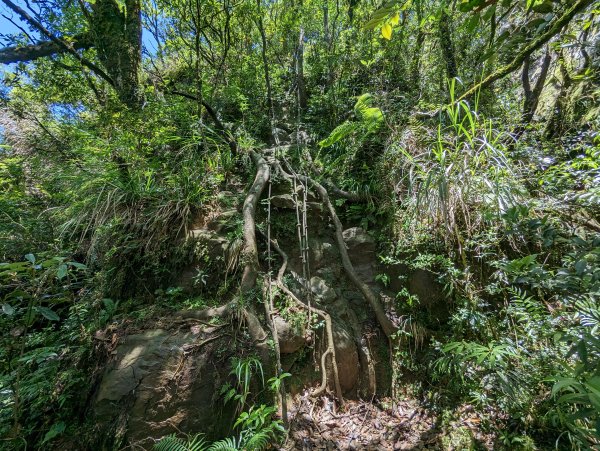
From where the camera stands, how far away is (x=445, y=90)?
386cm

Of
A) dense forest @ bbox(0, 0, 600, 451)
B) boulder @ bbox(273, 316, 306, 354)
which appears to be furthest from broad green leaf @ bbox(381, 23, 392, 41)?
boulder @ bbox(273, 316, 306, 354)

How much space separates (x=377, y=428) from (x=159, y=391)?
1787 millimetres

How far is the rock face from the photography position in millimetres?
1961

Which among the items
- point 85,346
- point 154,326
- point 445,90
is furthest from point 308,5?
point 85,346

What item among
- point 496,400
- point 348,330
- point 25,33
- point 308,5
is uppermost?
point 308,5

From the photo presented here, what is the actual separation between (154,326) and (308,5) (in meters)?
5.58

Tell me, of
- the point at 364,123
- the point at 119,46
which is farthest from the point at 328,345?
the point at 119,46

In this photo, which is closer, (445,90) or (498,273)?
(498,273)

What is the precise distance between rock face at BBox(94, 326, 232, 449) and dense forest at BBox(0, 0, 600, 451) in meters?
0.01

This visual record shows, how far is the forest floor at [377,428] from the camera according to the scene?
6.79ft

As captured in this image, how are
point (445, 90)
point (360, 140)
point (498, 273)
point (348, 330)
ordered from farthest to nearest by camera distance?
point (445, 90)
point (360, 140)
point (348, 330)
point (498, 273)

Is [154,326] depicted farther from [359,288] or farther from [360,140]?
[360,140]

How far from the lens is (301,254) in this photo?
3.00 meters

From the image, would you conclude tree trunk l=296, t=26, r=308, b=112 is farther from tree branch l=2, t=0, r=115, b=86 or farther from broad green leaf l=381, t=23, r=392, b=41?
broad green leaf l=381, t=23, r=392, b=41
